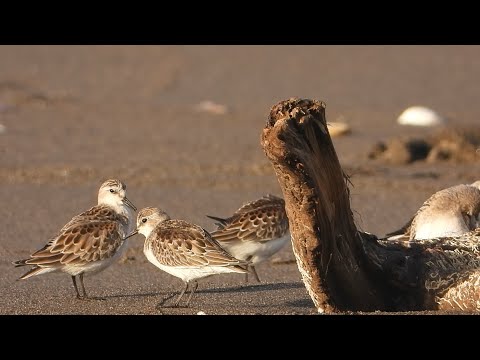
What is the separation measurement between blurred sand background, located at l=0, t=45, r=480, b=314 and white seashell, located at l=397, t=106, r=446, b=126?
21 centimetres

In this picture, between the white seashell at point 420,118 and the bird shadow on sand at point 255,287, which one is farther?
the white seashell at point 420,118

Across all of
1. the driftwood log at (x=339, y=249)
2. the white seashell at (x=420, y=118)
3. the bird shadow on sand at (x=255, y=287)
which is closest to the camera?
the driftwood log at (x=339, y=249)

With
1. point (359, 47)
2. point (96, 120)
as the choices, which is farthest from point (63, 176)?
point (359, 47)

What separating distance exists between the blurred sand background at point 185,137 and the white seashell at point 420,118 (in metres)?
0.21

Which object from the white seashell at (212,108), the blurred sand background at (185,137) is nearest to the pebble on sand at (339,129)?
the blurred sand background at (185,137)

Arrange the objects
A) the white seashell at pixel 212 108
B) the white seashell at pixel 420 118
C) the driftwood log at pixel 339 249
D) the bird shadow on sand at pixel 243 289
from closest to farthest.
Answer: the driftwood log at pixel 339 249
the bird shadow on sand at pixel 243 289
the white seashell at pixel 420 118
the white seashell at pixel 212 108

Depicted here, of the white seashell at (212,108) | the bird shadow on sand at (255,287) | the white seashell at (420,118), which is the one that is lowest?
the bird shadow on sand at (255,287)

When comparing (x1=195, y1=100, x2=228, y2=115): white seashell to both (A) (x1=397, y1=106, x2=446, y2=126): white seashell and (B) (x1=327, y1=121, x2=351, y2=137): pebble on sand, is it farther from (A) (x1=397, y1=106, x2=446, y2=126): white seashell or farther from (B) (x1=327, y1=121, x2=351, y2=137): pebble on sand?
(A) (x1=397, y1=106, x2=446, y2=126): white seashell

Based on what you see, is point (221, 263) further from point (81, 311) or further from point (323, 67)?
point (323, 67)

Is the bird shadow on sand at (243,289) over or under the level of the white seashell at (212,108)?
under

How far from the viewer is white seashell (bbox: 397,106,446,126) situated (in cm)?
1481

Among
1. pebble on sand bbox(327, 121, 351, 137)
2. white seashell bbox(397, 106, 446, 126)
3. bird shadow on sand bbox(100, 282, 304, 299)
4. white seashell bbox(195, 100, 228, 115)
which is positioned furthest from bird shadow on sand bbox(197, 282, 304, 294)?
white seashell bbox(195, 100, 228, 115)

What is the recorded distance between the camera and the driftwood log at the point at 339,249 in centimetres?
643

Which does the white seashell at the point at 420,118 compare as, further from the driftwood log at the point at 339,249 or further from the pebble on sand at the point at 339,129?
the driftwood log at the point at 339,249
